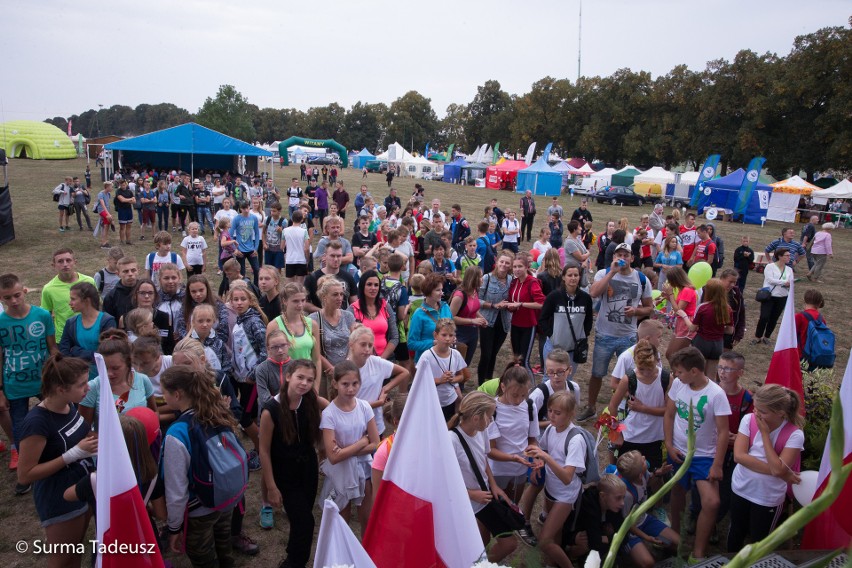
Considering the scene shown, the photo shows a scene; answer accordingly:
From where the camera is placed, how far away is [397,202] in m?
15.8

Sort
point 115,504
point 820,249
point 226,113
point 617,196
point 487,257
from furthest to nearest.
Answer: point 226,113
point 617,196
point 820,249
point 487,257
point 115,504

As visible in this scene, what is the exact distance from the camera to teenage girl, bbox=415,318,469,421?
4484 millimetres

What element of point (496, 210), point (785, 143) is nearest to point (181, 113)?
point (785, 143)

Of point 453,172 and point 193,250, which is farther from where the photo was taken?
point 453,172

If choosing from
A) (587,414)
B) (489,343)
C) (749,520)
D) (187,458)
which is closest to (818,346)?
(587,414)

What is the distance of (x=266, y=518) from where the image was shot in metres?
4.18

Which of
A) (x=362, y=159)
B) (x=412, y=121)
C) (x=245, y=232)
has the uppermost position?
(x=412, y=121)

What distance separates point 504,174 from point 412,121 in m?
48.4

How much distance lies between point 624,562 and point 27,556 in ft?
13.1

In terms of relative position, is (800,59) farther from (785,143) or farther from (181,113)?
(181,113)

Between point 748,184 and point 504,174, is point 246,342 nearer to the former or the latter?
point 748,184

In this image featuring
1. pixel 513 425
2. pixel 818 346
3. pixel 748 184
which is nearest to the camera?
pixel 513 425

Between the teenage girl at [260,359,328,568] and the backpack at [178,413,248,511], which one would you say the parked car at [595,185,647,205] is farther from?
the backpack at [178,413,248,511]

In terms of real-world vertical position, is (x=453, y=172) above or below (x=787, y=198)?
above
